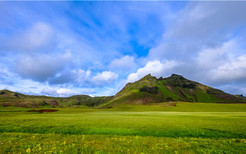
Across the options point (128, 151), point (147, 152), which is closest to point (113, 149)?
point (128, 151)

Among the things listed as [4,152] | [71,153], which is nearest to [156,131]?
[71,153]

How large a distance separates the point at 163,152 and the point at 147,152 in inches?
59.2

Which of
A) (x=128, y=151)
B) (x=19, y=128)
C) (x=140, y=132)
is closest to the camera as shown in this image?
(x=128, y=151)

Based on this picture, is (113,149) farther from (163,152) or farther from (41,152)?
(41,152)

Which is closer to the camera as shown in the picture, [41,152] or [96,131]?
[41,152]

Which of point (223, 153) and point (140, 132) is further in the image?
Result: point (140, 132)

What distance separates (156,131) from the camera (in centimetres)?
1909

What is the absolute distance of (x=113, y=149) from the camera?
36.0 feet

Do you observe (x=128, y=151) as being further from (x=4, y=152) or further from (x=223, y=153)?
(x=4, y=152)

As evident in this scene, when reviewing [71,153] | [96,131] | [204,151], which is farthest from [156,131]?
[71,153]

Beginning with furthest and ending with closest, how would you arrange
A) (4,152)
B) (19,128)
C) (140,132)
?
(19,128) → (140,132) → (4,152)

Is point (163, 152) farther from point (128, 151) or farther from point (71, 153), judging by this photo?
point (71, 153)

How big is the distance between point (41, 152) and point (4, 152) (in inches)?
122

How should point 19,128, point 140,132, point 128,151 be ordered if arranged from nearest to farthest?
1. point 128,151
2. point 140,132
3. point 19,128
